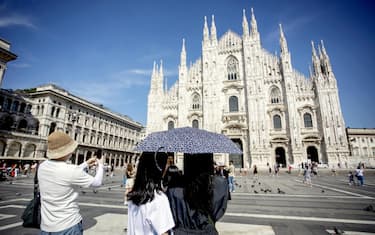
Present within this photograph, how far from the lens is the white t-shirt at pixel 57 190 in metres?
1.85

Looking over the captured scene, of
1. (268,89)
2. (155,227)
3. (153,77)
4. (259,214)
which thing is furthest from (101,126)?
(155,227)

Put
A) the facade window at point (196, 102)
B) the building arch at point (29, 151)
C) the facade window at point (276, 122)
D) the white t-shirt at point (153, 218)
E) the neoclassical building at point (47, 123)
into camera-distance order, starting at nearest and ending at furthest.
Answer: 1. the white t-shirt at point (153, 218)
2. the neoclassical building at point (47, 123)
3. the building arch at point (29, 151)
4. the facade window at point (276, 122)
5. the facade window at point (196, 102)

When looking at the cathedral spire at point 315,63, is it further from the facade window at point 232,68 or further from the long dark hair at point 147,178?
the long dark hair at point 147,178

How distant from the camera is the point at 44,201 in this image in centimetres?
189

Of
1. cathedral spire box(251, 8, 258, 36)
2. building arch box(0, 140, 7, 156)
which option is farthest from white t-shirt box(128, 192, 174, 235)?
cathedral spire box(251, 8, 258, 36)

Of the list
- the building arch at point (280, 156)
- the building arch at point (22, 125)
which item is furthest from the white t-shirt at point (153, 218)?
the building arch at point (22, 125)

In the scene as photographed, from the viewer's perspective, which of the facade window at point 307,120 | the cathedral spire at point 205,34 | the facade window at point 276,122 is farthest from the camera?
the cathedral spire at point 205,34

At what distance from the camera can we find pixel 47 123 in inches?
1118

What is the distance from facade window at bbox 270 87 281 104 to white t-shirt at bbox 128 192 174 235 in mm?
28498

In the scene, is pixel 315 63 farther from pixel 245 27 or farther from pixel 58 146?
pixel 58 146

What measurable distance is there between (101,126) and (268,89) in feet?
107

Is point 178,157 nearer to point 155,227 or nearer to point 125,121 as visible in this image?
point 125,121

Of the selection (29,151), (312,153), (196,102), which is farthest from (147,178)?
(29,151)

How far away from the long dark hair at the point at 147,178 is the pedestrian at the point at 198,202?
0.28 m
